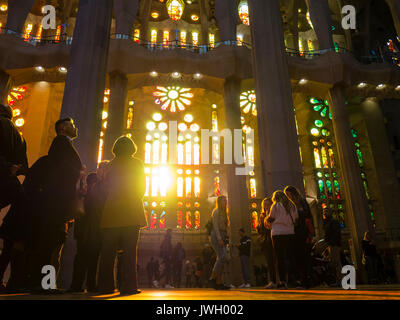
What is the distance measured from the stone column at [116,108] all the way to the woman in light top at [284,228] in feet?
33.4

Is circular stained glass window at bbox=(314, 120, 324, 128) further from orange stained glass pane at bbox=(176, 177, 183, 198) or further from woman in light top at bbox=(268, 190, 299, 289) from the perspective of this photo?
woman in light top at bbox=(268, 190, 299, 289)

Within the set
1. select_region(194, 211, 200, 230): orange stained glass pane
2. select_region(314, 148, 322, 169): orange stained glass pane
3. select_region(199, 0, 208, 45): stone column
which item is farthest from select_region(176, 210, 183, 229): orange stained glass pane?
select_region(199, 0, 208, 45): stone column

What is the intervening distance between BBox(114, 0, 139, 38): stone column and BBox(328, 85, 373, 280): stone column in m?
10.9

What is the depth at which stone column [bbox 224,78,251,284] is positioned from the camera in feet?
42.5

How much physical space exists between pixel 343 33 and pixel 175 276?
2021 cm

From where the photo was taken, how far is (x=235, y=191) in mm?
13758

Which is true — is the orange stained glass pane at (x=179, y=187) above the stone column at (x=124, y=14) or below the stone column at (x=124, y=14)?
below

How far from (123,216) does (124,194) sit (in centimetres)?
22

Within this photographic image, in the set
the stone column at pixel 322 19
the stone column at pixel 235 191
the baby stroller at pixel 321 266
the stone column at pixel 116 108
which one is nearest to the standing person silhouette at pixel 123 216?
the baby stroller at pixel 321 266

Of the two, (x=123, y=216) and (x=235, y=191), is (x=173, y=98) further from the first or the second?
(x=123, y=216)

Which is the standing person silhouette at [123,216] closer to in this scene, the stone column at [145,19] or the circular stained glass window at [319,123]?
the stone column at [145,19]

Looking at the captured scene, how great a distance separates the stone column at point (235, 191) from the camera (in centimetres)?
1295

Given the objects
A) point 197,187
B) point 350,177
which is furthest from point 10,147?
point 197,187

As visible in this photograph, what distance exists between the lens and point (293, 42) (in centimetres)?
1986
